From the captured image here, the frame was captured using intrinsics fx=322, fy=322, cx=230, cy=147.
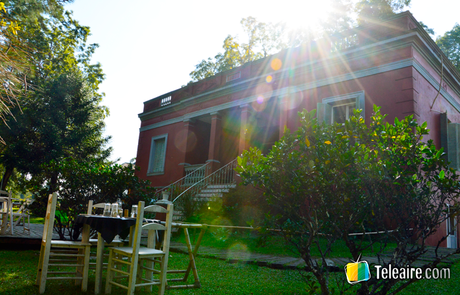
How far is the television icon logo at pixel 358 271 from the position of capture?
3.15 m

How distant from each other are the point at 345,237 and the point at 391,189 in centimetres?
65

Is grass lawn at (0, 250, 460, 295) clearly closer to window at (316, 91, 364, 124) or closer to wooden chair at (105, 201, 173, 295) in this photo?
wooden chair at (105, 201, 173, 295)

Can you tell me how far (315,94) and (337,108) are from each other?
2.82ft

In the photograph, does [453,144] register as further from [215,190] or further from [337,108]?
[215,190]

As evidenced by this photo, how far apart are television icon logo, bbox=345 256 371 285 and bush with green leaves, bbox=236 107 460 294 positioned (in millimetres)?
75

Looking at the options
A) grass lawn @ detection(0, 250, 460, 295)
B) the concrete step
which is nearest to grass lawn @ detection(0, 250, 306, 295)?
grass lawn @ detection(0, 250, 460, 295)

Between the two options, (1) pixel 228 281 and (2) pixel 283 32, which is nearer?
(1) pixel 228 281

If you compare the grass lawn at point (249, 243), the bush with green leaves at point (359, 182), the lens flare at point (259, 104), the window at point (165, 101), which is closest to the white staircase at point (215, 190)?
the grass lawn at point (249, 243)

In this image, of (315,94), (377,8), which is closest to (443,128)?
(315,94)

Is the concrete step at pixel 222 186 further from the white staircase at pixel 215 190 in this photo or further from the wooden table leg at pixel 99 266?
the wooden table leg at pixel 99 266

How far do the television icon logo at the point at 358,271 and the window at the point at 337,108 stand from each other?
22.4 feet

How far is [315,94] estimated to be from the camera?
10430mm

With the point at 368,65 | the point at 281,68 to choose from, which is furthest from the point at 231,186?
the point at 368,65

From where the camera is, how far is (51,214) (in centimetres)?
380
